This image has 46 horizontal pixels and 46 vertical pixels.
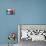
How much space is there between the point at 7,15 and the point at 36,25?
0.71 metres

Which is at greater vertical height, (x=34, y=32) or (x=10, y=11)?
(x=10, y=11)

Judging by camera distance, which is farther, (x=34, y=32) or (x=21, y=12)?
(x=21, y=12)

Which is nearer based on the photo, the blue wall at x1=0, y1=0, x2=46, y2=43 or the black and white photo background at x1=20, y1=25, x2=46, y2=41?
the black and white photo background at x1=20, y1=25, x2=46, y2=41

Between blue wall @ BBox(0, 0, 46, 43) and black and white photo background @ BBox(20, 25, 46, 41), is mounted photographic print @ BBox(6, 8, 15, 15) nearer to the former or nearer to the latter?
blue wall @ BBox(0, 0, 46, 43)

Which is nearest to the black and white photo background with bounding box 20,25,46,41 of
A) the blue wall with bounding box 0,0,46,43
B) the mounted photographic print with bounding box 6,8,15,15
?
the blue wall with bounding box 0,0,46,43

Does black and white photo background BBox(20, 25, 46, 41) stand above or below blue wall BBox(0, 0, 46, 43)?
below

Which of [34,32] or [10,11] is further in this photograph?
[10,11]

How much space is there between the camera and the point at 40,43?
2.93m

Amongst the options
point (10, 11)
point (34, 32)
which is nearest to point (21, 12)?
point (10, 11)

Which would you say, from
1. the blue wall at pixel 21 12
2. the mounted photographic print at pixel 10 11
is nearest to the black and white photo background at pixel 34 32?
the blue wall at pixel 21 12

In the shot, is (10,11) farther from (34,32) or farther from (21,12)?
(34,32)

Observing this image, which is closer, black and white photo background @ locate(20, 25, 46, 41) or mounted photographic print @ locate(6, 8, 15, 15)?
black and white photo background @ locate(20, 25, 46, 41)

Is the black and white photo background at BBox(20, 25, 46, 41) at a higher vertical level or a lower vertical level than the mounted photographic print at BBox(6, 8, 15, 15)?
lower

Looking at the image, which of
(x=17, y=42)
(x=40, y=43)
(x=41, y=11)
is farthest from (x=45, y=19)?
(x=17, y=42)
